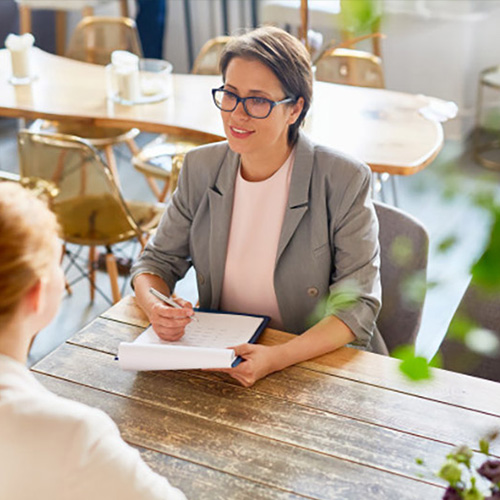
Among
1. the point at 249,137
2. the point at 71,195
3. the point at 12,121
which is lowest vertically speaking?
the point at 12,121

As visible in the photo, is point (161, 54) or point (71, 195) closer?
point (71, 195)

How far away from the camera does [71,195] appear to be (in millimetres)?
2924

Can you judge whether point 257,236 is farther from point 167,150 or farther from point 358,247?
point 167,150

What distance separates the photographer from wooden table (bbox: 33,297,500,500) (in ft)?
4.06

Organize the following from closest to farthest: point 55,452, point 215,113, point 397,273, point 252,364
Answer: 1. point 55,452
2. point 252,364
3. point 397,273
4. point 215,113

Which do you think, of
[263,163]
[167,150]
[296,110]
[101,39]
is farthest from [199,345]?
[101,39]

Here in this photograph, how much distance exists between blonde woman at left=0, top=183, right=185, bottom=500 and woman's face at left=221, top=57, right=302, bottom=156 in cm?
86

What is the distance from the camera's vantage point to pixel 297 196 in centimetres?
181

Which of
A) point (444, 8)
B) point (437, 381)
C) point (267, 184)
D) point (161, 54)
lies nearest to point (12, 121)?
point (161, 54)

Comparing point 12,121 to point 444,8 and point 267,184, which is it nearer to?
point 444,8

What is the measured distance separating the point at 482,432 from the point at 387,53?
423 cm

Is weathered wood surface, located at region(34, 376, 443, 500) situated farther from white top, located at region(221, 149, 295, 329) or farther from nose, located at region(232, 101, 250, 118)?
nose, located at region(232, 101, 250, 118)

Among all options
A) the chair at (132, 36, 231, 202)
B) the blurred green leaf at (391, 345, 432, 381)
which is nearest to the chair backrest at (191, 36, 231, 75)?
the chair at (132, 36, 231, 202)

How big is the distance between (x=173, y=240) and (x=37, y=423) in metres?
1.05
